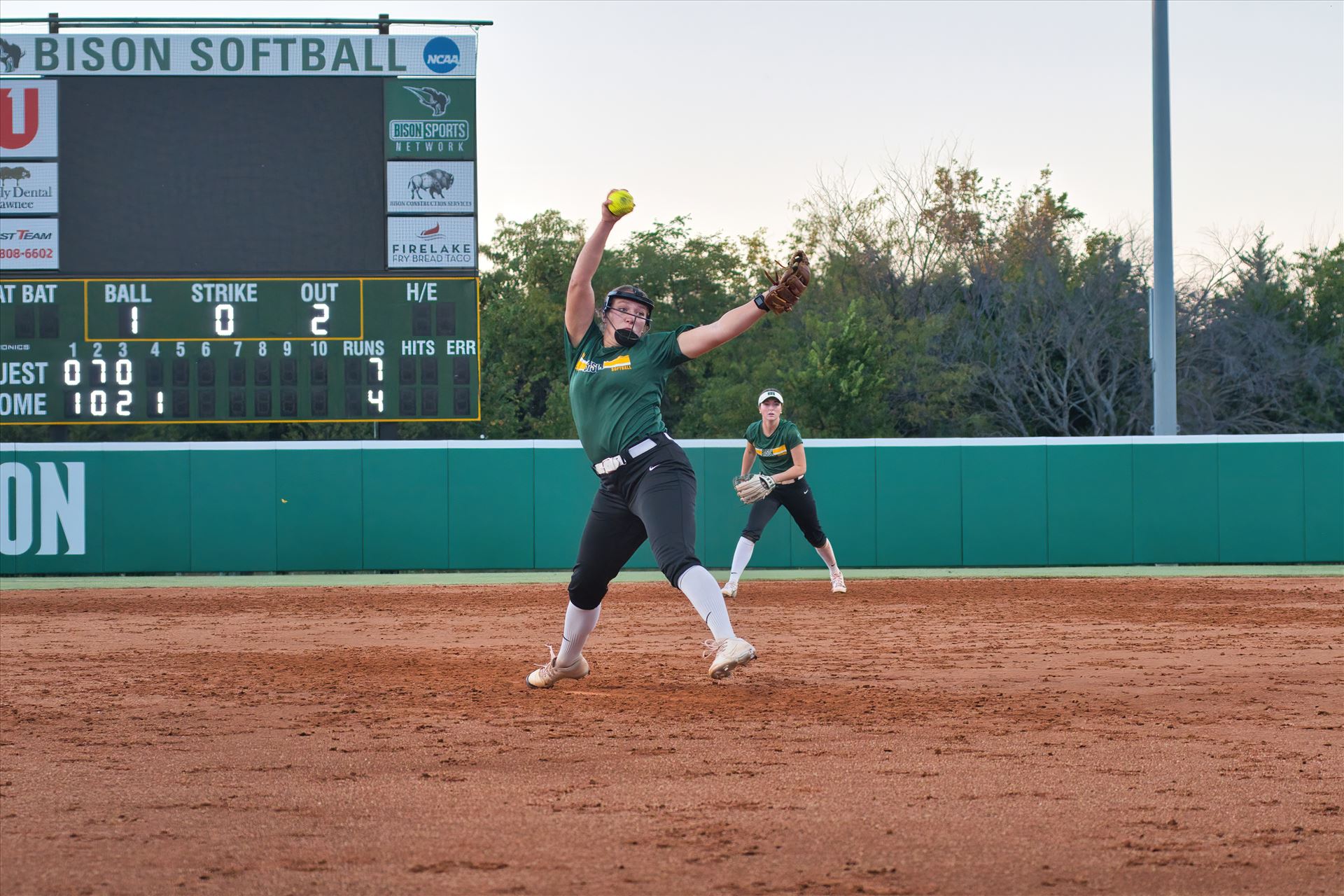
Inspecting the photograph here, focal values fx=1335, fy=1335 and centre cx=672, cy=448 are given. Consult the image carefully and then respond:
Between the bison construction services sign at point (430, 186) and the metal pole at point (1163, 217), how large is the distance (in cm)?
994

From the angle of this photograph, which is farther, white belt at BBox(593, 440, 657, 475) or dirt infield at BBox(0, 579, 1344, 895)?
white belt at BBox(593, 440, 657, 475)

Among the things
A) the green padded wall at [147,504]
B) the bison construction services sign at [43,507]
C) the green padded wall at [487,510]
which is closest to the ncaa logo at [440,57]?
the green padded wall at [487,510]

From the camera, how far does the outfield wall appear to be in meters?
17.5

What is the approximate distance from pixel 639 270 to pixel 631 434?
37175mm

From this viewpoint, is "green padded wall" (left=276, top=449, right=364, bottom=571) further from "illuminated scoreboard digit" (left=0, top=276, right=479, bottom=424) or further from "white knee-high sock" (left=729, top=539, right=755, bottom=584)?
"white knee-high sock" (left=729, top=539, right=755, bottom=584)

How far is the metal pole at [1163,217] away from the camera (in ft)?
63.3

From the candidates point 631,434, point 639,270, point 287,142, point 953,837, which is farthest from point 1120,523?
point 639,270

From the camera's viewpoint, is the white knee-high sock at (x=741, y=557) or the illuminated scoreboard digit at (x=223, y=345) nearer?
the white knee-high sock at (x=741, y=557)

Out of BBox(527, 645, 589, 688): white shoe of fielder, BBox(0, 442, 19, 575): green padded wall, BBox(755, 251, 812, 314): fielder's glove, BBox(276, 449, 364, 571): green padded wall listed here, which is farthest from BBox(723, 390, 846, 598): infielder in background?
BBox(0, 442, 19, 575): green padded wall

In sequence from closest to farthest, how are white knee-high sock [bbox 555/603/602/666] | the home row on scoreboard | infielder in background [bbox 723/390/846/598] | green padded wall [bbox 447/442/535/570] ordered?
white knee-high sock [bbox 555/603/602/666]
infielder in background [bbox 723/390/846/598]
the home row on scoreboard
green padded wall [bbox 447/442/535/570]

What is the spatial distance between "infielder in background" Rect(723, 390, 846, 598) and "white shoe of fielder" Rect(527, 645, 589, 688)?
5.41 metres

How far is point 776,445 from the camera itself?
41.6 feet

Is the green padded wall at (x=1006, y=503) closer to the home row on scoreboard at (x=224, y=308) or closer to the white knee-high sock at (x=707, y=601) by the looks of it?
the home row on scoreboard at (x=224, y=308)

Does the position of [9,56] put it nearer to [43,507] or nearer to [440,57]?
[440,57]
